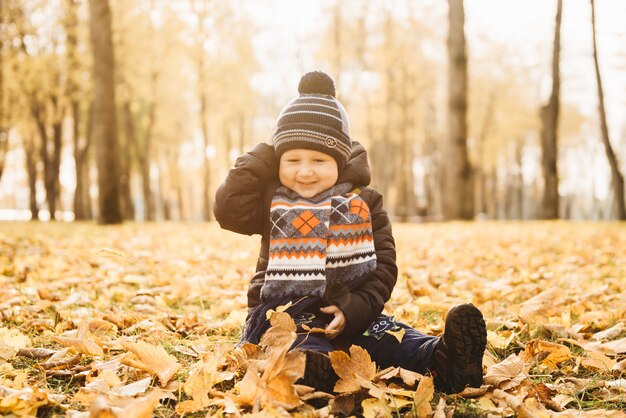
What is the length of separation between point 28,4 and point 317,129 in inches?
749

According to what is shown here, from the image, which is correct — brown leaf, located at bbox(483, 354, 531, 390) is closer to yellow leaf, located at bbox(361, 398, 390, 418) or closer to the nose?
yellow leaf, located at bbox(361, 398, 390, 418)

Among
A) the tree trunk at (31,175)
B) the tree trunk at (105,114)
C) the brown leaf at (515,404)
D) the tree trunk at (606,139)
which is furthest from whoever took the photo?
the tree trunk at (31,175)

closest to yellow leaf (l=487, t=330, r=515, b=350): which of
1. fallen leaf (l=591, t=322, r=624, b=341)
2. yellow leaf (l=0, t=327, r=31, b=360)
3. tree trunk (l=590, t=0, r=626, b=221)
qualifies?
fallen leaf (l=591, t=322, r=624, b=341)

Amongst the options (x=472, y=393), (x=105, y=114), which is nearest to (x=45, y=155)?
(x=105, y=114)

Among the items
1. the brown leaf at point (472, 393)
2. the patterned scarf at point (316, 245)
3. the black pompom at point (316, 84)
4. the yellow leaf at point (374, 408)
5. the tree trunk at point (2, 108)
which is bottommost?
the brown leaf at point (472, 393)

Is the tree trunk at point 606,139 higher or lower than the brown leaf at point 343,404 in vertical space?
higher

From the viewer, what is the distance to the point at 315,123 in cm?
213

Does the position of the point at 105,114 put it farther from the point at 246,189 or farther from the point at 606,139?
the point at 606,139

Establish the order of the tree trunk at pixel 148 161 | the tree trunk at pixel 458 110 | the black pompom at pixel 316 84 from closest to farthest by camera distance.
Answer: the black pompom at pixel 316 84 → the tree trunk at pixel 458 110 → the tree trunk at pixel 148 161

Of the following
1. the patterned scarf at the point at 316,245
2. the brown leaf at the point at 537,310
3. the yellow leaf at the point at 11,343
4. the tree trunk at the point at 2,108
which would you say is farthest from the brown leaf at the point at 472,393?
the tree trunk at the point at 2,108

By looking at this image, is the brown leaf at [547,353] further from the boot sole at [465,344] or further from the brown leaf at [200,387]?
the brown leaf at [200,387]

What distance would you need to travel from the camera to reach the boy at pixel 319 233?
204 cm

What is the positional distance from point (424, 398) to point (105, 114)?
9.95 metres

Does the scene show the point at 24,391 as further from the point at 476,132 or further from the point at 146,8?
the point at 476,132
